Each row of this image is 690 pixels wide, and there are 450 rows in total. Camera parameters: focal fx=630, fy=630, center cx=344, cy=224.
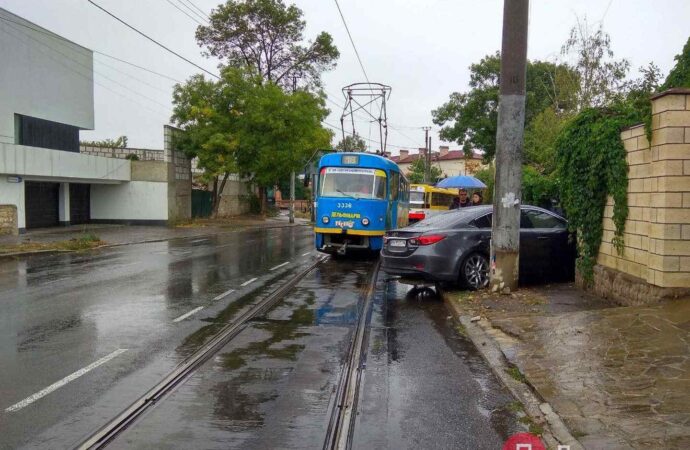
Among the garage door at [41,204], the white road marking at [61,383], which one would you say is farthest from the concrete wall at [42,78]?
the white road marking at [61,383]

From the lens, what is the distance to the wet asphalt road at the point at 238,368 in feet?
16.1

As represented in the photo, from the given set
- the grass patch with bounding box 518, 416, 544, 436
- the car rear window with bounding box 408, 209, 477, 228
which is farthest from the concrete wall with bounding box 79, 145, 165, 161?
the grass patch with bounding box 518, 416, 544, 436

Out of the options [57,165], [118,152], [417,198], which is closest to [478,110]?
[417,198]

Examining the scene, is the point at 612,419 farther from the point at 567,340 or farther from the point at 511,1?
the point at 511,1

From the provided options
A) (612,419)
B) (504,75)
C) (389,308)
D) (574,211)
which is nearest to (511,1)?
(504,75)

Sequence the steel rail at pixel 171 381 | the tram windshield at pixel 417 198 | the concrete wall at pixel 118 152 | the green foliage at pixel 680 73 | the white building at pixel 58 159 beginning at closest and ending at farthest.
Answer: the steel rail at pixel 171 381
the green foliage at pixel 680 73
the white building at pixel 58 159
the tram windshield at pixel 417 198
the concrete wall at pixel 118 152

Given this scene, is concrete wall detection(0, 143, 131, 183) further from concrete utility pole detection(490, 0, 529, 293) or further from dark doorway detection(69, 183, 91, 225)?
concrete utility pole detection(490, 0, 529, 293)

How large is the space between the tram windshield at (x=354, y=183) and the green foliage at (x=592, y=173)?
6892 millimetres

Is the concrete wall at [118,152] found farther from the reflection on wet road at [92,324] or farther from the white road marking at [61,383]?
the white road marking at [61,383]

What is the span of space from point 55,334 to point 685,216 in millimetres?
8194

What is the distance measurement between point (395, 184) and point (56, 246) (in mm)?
11238

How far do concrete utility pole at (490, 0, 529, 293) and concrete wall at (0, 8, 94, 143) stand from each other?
74.7 ft

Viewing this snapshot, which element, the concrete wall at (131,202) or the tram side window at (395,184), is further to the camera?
the concrete wall at (131,202)

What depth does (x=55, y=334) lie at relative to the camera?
26.4ft
